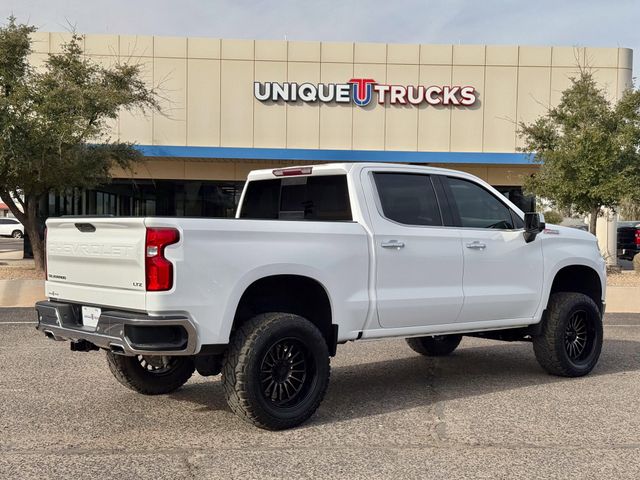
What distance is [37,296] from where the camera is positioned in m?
14.3

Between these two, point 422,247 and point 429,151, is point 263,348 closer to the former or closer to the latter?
point 422,247

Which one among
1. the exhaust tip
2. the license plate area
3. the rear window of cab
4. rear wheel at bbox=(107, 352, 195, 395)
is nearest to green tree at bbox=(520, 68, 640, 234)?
the rear window of cab

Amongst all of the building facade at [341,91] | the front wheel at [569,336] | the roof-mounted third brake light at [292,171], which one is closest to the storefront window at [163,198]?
the building facade at [341,91]

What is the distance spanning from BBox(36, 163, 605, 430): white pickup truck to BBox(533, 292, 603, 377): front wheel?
0.05ft

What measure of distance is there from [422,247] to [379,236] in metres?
0.47

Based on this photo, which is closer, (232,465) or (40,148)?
(232,465)

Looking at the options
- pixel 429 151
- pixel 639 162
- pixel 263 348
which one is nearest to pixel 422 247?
pixel 263 348

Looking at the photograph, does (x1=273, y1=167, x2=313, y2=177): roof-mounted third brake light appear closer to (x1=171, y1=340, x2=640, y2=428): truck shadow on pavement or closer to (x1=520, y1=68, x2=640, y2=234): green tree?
(x1=171, y1=340, x2=640, y2=428): truck shadow on pavement

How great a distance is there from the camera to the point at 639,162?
1866 centimetres

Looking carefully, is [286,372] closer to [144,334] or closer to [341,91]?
[144,334]

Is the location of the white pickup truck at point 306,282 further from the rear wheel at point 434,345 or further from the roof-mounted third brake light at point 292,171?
the rear wheel at point 434,345

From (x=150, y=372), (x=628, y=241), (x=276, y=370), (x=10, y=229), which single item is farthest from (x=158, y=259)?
(x=10, y=229)

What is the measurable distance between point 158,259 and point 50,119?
13.2m

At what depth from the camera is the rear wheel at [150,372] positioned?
20.1ft
